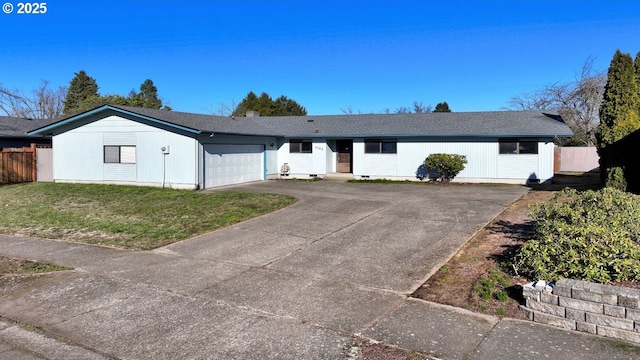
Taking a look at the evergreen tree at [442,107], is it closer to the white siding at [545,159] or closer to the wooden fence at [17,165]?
the white siding at [545,159]

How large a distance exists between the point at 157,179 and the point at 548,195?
1513 centimetres

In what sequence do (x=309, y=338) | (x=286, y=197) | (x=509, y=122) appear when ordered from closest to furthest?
(x=309, y=338) → (x=286, y=197) → (x=509, y=122)

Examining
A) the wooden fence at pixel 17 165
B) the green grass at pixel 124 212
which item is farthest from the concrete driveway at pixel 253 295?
the wooden fence at pixel 17 165

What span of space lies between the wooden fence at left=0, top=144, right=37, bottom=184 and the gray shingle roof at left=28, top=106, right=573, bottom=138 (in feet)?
18.1

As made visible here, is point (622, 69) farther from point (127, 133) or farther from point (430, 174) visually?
point (127, 133)

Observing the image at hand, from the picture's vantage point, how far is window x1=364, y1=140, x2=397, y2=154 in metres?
22.9

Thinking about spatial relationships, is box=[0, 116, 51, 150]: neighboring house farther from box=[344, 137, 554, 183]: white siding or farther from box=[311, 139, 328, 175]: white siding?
box=[344, 137, 554, 183]: white siding

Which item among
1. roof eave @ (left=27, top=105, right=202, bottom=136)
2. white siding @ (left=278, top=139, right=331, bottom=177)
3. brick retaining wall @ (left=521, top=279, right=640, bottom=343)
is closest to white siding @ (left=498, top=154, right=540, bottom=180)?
white siding @ (left=278, top=139, right=331, bottom=177)

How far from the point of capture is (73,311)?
5.84 metres

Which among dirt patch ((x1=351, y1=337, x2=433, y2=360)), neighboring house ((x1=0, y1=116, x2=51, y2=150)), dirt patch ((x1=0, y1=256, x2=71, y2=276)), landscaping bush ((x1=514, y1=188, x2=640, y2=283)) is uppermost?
neighboring house ((x1=0, y1=116, x2=51, y2=150))

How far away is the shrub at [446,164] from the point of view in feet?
68.0

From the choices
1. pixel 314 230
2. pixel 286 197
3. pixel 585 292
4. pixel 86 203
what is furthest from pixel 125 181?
pixel 585 292

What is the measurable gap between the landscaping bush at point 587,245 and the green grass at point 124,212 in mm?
7350

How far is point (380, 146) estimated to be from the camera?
23047 millimetres
